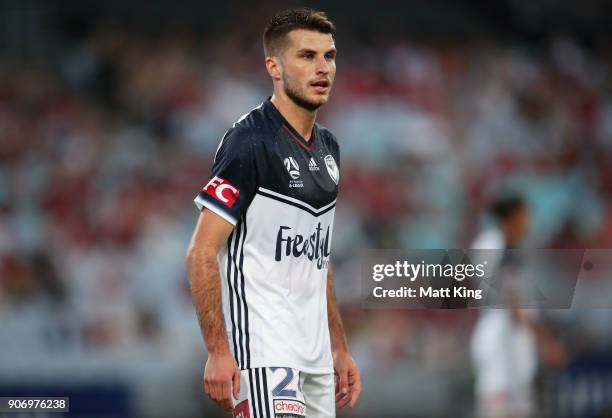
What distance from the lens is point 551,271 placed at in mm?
8312

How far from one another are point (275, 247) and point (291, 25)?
87 cm

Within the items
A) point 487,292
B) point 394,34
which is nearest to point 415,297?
point 487,292

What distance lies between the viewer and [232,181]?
367 centimetres

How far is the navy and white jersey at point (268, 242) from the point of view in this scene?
3691mm

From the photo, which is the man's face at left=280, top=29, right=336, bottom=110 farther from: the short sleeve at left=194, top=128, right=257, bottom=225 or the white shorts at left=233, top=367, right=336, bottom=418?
the white shorts at left=233, top=367, right=336, bottom=418

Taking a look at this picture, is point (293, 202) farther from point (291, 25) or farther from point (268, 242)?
point (291, 25)

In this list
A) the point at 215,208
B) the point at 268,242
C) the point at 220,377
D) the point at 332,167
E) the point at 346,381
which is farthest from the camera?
the point at 346,381

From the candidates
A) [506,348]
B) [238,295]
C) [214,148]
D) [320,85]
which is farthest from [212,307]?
[214,148]

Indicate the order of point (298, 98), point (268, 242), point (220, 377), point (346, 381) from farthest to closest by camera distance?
point (346, 381) → point (298, 98) → point (268, 242) → point (220, 377)

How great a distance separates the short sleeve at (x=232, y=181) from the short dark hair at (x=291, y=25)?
1.39ft

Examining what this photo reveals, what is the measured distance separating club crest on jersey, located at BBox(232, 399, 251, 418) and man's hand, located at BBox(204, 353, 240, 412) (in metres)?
0.14

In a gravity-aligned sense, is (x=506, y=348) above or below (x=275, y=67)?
below

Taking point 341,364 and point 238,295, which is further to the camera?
point 341,364

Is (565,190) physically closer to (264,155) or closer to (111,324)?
(111,324)
